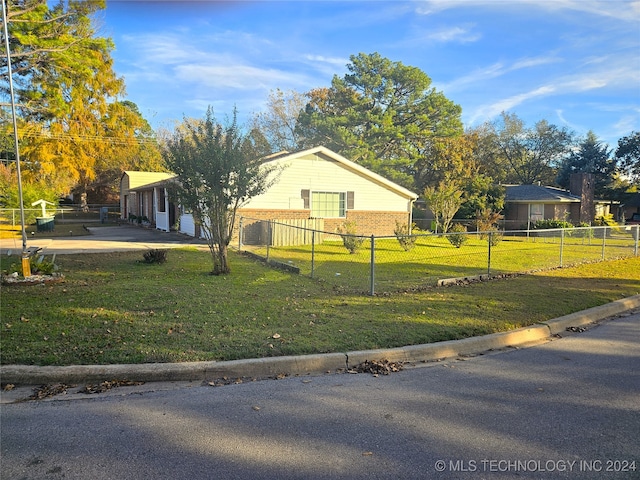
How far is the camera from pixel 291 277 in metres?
9.88

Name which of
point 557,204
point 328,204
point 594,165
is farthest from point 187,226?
point 594,165

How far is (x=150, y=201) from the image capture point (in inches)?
1113

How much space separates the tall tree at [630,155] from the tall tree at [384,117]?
24.5 metres

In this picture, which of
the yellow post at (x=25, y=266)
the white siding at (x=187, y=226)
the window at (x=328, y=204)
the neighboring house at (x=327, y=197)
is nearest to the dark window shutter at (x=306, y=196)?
the neighboring house at (x=327, y=197)

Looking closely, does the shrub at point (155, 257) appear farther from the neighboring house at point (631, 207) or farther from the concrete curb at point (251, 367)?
the neighboring house at point (631, 207)

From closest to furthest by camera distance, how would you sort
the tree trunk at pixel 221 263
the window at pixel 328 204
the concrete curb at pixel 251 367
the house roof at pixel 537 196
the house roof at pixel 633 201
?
the concrete curb at pixel 251 367 → the tree trunk at pixel 221 263 → the window at pixel 328 204 → the house roof at pixel 537 196 → the house roof at pixel 633 201

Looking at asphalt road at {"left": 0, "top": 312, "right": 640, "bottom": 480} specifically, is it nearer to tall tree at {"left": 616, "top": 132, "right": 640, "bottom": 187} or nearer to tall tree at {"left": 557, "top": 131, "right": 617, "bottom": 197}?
tall tree at {"left": 557, "top": 131, "right": 617, "bottom": 197}

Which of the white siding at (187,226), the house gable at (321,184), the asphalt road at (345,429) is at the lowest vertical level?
the asphalt road at (345,429)

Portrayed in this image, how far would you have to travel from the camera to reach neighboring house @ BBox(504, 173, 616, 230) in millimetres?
31500

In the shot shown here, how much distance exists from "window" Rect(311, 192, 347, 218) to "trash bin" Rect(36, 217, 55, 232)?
14.7 metres

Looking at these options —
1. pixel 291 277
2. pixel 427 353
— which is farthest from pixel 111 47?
pixel 427 353

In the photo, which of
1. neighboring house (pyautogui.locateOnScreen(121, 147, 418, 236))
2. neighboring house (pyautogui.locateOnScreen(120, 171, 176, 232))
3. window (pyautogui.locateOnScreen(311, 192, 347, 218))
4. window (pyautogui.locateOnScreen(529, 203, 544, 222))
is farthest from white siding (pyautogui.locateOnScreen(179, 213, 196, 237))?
window (pyautogui.locateOnScreen(529, 203, 544, 222))

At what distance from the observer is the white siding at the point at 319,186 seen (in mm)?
18812

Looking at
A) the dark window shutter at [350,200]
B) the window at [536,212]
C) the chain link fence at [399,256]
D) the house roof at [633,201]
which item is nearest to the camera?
the chain link fence at [399,256]
